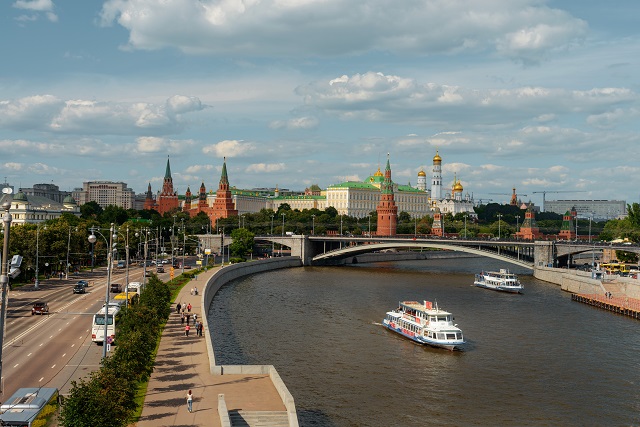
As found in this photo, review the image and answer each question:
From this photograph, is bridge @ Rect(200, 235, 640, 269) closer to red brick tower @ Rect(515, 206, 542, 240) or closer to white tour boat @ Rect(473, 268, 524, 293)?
white tour boat @ Rect(473, 268, 524, 293)

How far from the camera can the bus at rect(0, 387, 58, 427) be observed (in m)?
23.6

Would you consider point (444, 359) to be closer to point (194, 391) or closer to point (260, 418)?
point (194, 391)

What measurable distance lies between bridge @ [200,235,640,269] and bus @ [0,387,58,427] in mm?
83166

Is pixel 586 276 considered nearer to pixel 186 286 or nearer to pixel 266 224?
pixel 186 286

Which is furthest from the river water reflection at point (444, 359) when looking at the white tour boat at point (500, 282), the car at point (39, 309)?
the car at point (39, 309)

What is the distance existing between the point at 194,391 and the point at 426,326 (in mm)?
24912

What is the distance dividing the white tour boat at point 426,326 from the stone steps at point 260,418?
2381cm

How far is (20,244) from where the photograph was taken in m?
74.8

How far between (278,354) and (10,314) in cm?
2101

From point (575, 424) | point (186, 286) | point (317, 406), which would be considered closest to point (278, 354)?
point (317, 406)

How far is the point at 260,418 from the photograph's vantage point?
26719 millimetres

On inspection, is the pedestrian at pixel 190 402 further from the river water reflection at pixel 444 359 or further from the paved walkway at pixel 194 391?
the river water reflection at pixel 444 359

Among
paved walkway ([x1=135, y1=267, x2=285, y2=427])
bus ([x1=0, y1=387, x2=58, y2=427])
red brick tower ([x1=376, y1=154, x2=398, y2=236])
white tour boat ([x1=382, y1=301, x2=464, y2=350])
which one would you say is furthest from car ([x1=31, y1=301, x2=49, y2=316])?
red brick tower ([x1=376, y1=154, x2=398, y2=236])

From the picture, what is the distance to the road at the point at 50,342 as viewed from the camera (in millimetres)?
32469
